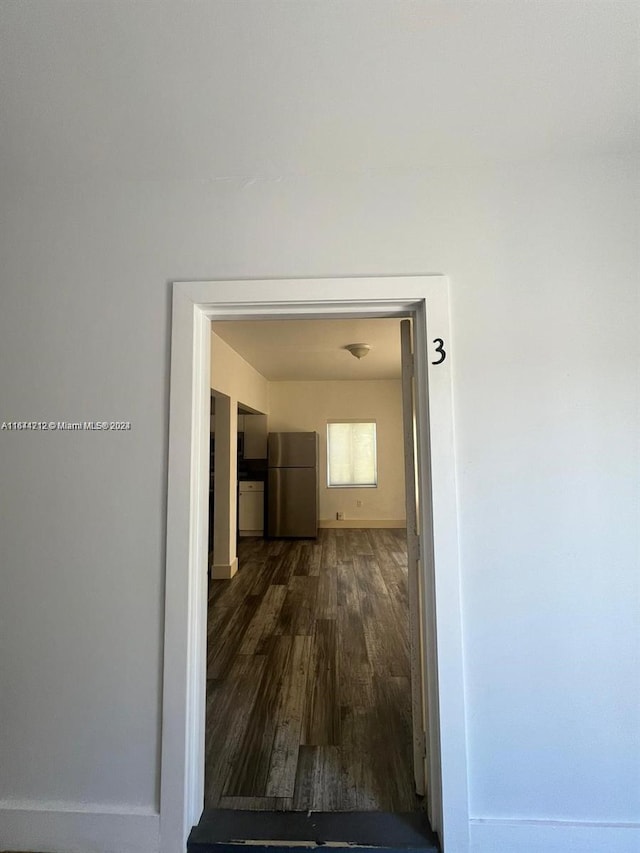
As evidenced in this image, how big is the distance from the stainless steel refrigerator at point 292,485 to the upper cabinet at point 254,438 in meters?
0.24

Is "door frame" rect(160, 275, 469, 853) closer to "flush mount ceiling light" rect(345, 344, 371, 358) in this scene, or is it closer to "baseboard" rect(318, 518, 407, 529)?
"flush mount ceiling light" rect(345, 344, 371, 358)

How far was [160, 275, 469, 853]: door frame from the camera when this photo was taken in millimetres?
1279

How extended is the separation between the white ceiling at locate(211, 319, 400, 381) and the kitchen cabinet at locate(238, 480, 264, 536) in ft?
6.22

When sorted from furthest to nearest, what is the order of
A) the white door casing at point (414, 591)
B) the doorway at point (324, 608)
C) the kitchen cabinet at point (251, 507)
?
the kitchen cabinet at point (251, 507) → the doorway at point (324, 608) → the white door casing at point (414, 591)

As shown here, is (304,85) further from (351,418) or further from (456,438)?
(351,418)

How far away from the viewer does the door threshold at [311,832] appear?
4.23ft

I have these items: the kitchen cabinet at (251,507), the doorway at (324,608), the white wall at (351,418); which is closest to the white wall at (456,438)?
the doorway at (324,608)

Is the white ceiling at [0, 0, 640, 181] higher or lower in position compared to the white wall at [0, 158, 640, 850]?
higher

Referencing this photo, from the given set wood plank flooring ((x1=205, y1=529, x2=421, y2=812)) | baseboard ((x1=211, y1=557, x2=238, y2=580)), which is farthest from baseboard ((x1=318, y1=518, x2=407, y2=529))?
baseboard ((x1=211, y1=557, x2=238, y2=580))

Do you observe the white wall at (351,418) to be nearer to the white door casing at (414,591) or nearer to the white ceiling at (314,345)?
the white ceiling at (314,345)

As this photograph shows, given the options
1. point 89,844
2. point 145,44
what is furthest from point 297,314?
point 89,844

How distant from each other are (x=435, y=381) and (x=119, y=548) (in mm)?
1282

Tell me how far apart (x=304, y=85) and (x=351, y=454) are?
242 inches

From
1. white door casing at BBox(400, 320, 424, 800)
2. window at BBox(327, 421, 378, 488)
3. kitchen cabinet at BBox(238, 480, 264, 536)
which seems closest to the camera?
white door casing at BBox(400, 320, 424, 800)
